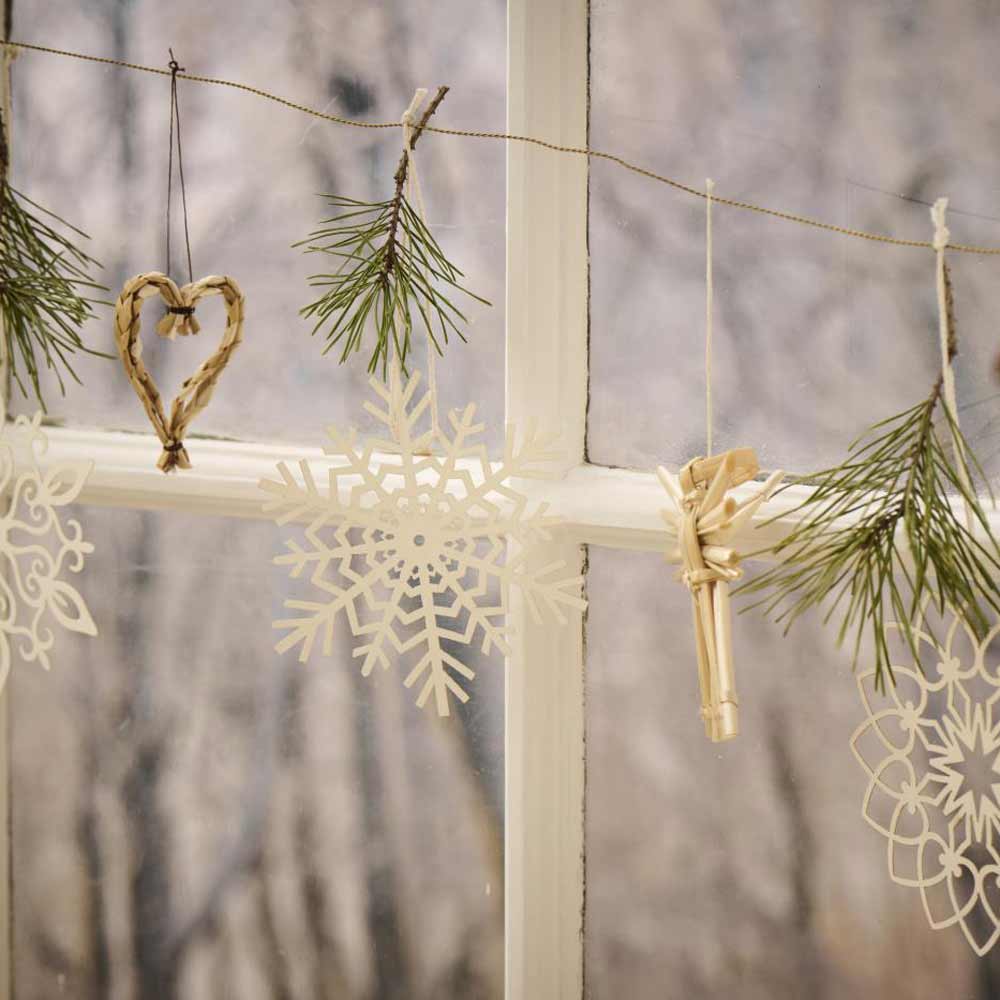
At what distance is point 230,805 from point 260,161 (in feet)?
2.10

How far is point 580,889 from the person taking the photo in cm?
93

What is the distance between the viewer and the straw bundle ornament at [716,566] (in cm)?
62

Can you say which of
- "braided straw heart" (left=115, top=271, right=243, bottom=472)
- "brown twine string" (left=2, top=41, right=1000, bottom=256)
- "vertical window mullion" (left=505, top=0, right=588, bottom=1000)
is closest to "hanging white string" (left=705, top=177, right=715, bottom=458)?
"brown twine string" (left=2, top=41, right=1000, bottom=256)

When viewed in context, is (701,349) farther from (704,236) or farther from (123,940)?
(123,940)

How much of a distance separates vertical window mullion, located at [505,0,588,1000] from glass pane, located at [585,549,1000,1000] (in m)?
0.02

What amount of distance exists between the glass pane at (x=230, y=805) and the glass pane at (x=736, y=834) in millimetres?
124

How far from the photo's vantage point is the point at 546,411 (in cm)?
89

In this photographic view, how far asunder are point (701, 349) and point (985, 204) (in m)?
0.22

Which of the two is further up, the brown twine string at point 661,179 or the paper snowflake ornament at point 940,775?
the brown twine string at point 661,179

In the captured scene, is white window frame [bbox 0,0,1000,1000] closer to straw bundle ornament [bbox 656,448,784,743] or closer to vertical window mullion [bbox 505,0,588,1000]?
vertical window mullion [bbox 505,0,588,1000]

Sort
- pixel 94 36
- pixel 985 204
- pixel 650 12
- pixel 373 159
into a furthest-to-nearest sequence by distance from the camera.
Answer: pixel 94 36 → pixel 373 159 → pixel 650 12 → pixel 985 204

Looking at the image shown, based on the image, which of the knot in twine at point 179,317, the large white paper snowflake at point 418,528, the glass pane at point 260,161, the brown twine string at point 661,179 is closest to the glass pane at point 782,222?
the brown twine string at point 661,179

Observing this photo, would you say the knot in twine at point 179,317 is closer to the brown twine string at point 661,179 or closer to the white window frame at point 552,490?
the brown twine string at point 661,179

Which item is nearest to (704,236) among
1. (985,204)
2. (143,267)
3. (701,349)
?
(701,349)
